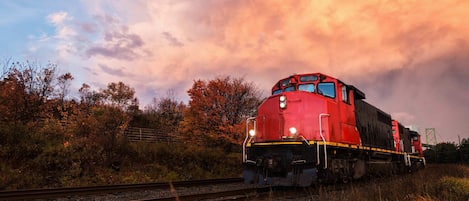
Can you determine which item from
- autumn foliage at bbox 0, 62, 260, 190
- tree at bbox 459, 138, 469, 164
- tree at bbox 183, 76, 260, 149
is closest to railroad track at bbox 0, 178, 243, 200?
autumn foliage at bbox 0, 62, 260, 190

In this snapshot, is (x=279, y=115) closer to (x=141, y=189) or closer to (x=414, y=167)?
(x=141, y=189)

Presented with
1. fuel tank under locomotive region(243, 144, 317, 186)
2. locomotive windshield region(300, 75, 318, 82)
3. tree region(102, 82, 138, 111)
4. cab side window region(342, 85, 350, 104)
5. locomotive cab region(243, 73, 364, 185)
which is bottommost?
fuel tank under locomotive region(243, 144, 317, 186)

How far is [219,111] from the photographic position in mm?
25359

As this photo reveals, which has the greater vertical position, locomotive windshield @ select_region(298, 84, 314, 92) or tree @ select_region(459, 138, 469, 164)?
locomotive windshield @ select_region(298, 84, 314, 92)

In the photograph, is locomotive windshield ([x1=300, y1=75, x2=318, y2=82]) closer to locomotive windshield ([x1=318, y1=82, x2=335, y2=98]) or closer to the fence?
locomotive windshield ([x1=318, y1=82, x2=335, y2=98])

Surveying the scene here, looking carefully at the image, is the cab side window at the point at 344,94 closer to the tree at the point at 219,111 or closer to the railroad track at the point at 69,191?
the railroad track at the point at 69,191

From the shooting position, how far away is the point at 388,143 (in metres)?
15.8

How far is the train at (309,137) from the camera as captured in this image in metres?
9.11

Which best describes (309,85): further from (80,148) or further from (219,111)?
(219,111)

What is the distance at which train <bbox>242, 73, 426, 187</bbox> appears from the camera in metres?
9.11

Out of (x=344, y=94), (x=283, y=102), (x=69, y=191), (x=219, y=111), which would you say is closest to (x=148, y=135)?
(x=219, y=111)

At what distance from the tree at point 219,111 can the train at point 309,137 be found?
1274 cm

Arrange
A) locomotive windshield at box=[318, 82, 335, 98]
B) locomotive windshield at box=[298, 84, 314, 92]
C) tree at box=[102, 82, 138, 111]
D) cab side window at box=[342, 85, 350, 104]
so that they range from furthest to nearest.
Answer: tree at box=[102, 82, 138, 111]
cab side window at box=[342, 85, 350, 104]
locomotive windshield at box=[298, 84, 314, 92]
locomotive windshield at box=[318, 82, 335, 98]

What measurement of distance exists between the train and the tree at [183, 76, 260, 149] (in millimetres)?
12738
